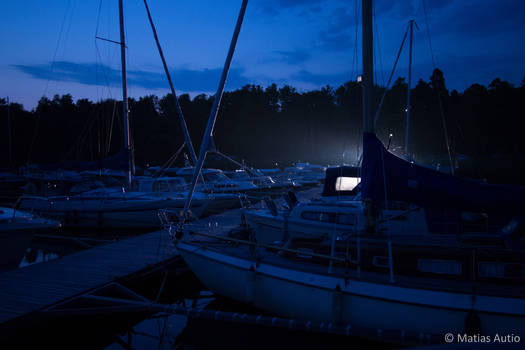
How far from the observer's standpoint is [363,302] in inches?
225

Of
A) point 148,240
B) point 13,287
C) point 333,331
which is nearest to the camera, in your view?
point 333,331

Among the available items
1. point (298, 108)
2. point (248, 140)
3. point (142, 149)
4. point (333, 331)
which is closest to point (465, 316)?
point (333, 331)

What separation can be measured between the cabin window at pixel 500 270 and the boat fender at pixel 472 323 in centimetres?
119

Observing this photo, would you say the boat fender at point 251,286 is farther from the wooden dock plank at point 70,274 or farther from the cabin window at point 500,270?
the cabin window at point 500,270

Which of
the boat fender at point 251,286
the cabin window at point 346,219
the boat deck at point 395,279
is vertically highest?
the cabin window at point 346,219

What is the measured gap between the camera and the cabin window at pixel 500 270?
19.5ft

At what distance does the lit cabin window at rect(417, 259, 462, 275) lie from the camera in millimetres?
6239

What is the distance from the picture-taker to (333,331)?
571 cm

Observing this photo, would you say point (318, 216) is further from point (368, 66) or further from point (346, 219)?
point (368, 66)

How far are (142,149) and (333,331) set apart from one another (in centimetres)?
5758

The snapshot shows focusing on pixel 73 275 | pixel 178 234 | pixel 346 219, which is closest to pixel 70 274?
pixel 73 275

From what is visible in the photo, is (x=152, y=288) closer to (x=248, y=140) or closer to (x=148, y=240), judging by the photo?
(x=148, y=240)

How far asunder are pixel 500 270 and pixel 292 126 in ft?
216

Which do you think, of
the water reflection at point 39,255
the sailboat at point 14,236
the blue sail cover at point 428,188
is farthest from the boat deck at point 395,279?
the water reflection at point 39,255
